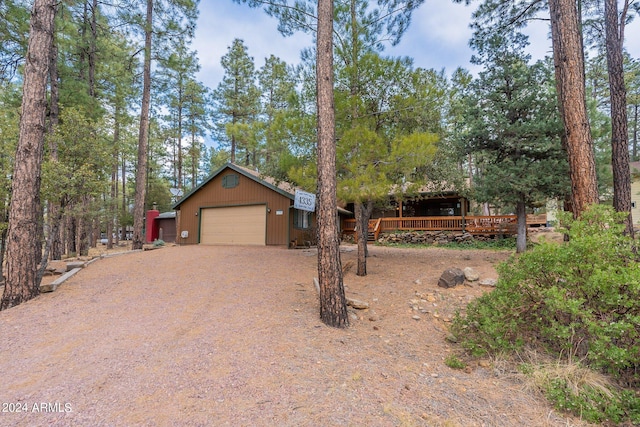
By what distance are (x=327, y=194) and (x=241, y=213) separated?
9.46 meters

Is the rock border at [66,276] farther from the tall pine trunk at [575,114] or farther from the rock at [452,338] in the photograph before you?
the tall pine trunk at [575,114]

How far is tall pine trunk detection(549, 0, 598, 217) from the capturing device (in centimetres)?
416

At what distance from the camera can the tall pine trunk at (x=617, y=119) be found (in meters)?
5.33

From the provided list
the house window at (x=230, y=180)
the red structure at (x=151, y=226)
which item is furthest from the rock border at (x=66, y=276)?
the red structure at (x=151, y=226)

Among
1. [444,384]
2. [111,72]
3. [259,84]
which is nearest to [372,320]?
[444,384]

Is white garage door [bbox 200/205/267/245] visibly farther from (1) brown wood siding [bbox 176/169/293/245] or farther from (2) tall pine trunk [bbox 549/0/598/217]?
(2) tall pine trunk [bbox 549/0/598/217]

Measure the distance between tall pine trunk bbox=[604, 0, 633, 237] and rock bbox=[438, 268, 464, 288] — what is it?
2.81 metres

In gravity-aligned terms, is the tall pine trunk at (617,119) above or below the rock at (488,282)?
above

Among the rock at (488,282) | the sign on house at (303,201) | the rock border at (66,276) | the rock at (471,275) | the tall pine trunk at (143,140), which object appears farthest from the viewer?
the tall pine trunk at (143,140)

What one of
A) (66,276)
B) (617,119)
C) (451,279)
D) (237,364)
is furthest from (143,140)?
(617,119)

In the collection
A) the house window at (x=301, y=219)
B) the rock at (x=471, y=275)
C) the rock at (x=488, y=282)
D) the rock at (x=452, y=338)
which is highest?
the house window at (x=301, y=219)

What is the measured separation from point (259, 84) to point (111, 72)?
29.2 ft

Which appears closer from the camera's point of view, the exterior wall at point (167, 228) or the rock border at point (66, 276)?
the rock border at point (66, 276)

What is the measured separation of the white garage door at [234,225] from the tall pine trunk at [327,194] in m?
8.50
